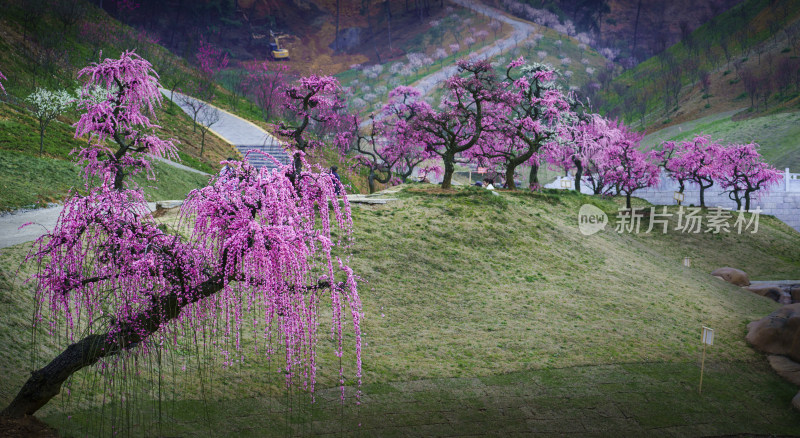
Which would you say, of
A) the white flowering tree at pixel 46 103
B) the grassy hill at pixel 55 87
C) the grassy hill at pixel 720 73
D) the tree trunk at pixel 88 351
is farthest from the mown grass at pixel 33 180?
the grassy hill at pixel 720 73

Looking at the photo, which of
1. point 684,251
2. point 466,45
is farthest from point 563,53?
point 684,251

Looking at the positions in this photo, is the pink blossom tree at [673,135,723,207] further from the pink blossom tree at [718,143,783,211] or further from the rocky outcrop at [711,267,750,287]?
the rocky outcrop at [711,267,750,287]

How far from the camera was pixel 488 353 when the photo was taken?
11406 millimetres

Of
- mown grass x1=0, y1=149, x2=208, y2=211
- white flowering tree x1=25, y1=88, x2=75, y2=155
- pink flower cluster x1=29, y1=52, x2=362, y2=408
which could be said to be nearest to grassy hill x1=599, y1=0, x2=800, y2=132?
white flowering tree x1=25, y1=88, x2=75, y2=155

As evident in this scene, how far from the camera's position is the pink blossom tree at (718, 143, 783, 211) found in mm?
32875

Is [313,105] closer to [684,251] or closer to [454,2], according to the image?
[684,251]

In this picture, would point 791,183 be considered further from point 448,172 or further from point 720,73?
point 720,73

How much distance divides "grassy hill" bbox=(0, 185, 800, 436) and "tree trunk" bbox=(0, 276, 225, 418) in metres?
0.45

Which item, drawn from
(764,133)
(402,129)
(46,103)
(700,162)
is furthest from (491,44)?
(46,103)

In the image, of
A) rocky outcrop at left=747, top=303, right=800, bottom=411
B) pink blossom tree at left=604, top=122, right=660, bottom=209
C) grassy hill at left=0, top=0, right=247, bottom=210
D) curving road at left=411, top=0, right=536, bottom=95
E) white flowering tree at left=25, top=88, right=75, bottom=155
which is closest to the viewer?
rocky outcrop at left=747, top=303, right=800, bottom=411

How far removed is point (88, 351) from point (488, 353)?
7.50m

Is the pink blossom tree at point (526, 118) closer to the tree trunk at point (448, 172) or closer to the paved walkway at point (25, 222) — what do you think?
the tree trunk at point (448, 172)

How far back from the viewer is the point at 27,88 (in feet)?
84.4

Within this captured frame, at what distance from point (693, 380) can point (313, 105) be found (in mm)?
12712
